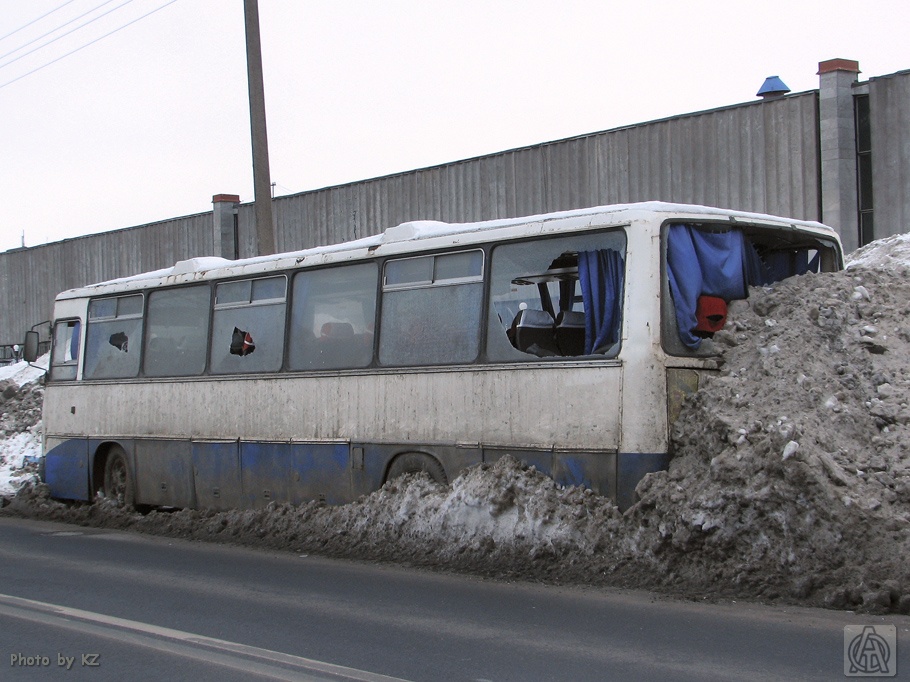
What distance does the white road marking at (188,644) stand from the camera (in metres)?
6.55

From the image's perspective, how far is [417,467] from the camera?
11.5 metres

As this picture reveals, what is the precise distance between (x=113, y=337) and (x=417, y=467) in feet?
22.0

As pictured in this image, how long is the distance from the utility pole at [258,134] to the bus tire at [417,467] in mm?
7096

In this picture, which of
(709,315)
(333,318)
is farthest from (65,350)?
(709,315)

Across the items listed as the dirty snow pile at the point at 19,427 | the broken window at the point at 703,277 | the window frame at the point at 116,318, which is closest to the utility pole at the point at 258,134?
the window frame at the point at 116,318

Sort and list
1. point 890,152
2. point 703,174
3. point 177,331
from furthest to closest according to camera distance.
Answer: point 703,174, point 890,152, point 177,331

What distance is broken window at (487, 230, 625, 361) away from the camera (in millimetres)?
9953

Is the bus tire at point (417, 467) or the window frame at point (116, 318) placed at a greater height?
the window frame at point (116, 318)

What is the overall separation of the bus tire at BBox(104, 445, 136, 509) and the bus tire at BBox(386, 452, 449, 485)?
5.30 m

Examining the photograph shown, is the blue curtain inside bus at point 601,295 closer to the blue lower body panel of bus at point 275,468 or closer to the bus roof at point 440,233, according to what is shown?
the bus roof at point 440,233

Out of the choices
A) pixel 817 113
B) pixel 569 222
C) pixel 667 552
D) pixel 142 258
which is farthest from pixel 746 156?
pixel 142 258

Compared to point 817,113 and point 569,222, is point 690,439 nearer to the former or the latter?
point 569,222

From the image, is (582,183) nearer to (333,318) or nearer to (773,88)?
(773,88)

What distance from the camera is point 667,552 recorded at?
9023mm
